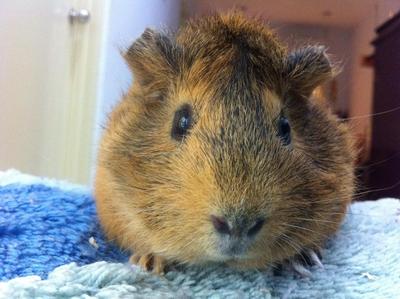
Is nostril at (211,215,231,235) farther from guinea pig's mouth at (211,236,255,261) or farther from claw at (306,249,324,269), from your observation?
claw at (306,249,324,269)

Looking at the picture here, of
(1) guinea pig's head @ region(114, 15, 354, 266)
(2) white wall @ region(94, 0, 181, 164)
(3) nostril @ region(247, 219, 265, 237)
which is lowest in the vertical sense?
(3) nostril @ region(247, 219, 265, 237)

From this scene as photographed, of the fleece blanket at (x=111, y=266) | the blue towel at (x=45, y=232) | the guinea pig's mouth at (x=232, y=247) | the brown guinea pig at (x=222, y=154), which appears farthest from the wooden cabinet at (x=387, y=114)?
the guinea pig's mouth at (x=232, y=247)

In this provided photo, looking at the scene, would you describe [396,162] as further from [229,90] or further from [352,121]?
[229,90]

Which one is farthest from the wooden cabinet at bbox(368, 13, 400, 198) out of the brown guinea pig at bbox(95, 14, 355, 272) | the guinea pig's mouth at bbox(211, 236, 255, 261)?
the guinea pig's mouth at bbox(211, 236, 255, 261)

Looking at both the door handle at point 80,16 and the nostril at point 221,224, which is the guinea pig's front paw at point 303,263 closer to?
the nostril at point 221,224

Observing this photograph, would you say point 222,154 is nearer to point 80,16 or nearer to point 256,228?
point 256,228

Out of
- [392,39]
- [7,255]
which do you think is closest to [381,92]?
[392,39]

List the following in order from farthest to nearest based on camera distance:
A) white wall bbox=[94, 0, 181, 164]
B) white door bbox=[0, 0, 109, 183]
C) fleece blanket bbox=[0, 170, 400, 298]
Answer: white wall bbox=[94, 0, 181, 164]
white door bbox=[0, 0, 109, 183]
fleece blanket bbox=[0, 170, 400, 298]
